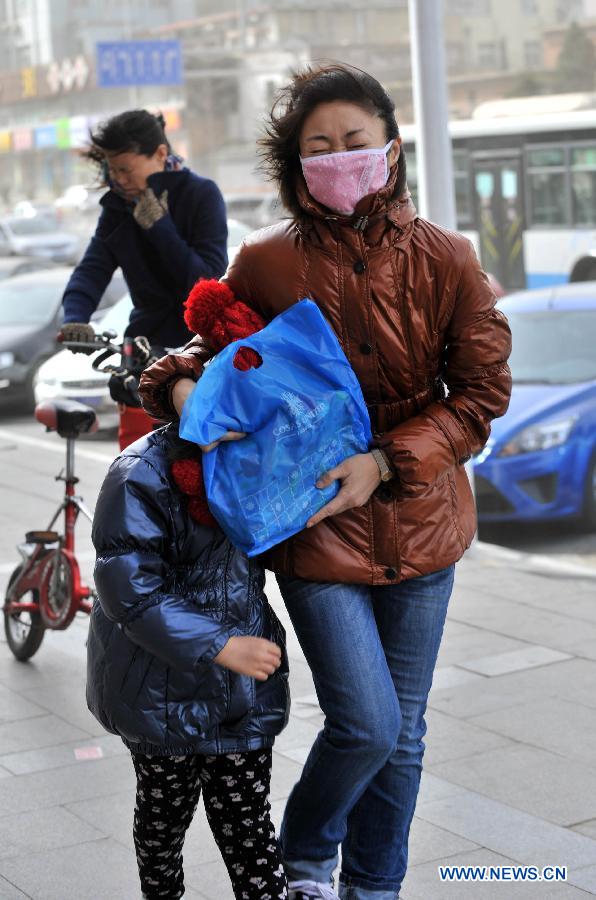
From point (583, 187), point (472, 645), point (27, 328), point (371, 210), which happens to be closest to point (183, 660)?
point (371, 210)

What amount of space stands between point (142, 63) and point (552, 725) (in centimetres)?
3845

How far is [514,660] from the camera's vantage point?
17.1 ft

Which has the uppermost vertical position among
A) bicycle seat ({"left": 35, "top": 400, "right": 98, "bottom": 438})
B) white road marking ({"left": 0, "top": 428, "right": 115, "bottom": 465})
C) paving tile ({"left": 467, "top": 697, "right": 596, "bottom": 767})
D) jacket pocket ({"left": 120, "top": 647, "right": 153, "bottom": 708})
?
jacket pocket ({"left": 120, "top": 647, "right": 153, "bottom": 708})

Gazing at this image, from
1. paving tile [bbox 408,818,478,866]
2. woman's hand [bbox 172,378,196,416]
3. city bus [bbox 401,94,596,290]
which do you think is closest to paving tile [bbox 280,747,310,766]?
paving tile [bbox 408,818,478,866]

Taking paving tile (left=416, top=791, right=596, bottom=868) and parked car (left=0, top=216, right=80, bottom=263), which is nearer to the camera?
paving tile (left=416, top=791, right=596, bottom=868)

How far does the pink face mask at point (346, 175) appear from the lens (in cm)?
267

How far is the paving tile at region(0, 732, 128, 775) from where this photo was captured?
4277 mm

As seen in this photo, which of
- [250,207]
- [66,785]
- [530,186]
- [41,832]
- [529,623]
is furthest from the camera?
[250,207]

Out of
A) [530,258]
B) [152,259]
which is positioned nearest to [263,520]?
[152,259]

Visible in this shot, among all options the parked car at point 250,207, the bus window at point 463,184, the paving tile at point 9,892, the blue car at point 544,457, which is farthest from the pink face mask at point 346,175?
the parked car at point 250,207

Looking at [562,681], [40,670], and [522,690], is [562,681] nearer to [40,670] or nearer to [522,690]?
[522,690]

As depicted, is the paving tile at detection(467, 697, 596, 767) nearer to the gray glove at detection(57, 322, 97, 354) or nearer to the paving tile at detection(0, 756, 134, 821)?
the paving tile at detection(0, 756, 134, 821)

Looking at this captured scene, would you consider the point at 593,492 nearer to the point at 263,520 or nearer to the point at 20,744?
the point at 20,744

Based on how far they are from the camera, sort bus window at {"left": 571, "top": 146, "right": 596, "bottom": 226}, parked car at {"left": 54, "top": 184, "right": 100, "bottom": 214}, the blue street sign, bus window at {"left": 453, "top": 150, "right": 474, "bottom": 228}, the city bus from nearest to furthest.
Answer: bus window at {"left": 571, "top": 146, "right": 596, "bottom": 226}
the city bus
bus window at {"left": 453, "top": 150, "right": 474, "bottom": 228}
parked car at {"left": 54, "top": 184, "right": 100, "bottom": 214}
the blue street sign
